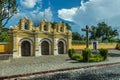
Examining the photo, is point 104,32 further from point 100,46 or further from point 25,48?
point 25,48

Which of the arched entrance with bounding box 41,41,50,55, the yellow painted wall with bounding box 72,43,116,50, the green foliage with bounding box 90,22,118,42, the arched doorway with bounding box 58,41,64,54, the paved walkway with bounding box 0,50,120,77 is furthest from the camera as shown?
the green foliage with bounding box 90,22,118,42

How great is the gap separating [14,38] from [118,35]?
5266 cm

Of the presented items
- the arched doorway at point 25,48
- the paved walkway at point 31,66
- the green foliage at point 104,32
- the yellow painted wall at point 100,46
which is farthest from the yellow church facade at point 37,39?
the green foliage at point 104,32

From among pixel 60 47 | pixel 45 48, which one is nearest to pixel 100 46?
pixel 60 47

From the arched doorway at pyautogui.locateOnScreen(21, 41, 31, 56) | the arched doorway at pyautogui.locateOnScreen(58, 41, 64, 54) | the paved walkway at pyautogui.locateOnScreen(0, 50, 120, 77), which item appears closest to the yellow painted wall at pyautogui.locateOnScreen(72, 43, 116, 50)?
the arched doorway at pyautogui.locateOnScreen(58, 41, 64, 54)

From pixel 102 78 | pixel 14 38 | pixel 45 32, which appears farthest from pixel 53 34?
pixel 102 78

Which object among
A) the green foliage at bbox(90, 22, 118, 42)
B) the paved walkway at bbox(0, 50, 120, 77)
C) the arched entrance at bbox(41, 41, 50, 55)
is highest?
the green foliage at bbox(90, 22, 118, 42)

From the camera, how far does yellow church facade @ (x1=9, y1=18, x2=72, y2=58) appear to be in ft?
115

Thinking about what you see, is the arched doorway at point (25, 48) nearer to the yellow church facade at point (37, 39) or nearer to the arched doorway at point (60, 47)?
the yellow church facade at point (37, 39)

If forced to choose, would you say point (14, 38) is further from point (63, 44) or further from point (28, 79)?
point (28, 79)

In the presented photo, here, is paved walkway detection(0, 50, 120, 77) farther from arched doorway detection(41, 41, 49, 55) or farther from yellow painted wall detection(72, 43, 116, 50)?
yellow painted wall detection(72, 43, 116, 50)

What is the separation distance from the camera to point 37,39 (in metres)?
37.3

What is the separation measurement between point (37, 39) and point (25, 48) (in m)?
2.61

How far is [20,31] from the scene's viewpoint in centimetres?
3550
